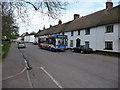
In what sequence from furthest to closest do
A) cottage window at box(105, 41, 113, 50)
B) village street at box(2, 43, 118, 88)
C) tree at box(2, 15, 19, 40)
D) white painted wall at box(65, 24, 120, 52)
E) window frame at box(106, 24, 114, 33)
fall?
window frame at box(106, 24, 114, 33)
cottage window at box(105, 41, 113, 50)
white painted wall at box(65, 24, 120, 52)
tree at box(2, 15, 19, 40)
village street at box(2, 43, 118, 88)

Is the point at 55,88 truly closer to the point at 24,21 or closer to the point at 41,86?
the point at 41,86

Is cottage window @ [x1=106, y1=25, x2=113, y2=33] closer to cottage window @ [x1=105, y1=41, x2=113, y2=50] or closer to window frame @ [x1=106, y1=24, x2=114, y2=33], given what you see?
window frame @ [x1=106, y1=24, x2=114, y2=33]

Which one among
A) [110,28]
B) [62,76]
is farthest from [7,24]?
[62,76]

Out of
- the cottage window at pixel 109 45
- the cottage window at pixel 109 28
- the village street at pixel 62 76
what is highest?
the cottage window at pixel 109 28

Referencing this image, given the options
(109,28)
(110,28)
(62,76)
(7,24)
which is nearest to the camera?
(62,76)

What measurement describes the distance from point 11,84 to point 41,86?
1.53 meters

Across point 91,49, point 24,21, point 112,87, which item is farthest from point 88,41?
point 112,87

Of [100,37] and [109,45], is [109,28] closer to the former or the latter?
[100,37]

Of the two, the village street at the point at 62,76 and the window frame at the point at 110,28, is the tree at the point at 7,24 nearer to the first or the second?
the village street at the point at 62,76

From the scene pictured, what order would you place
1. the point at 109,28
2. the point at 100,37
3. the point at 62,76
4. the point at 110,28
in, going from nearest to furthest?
the point at 62,76
the point at 110,28
the point at 109,28
the point at 100,37

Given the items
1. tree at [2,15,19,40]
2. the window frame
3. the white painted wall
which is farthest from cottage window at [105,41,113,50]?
tree at [2,15,19,40]

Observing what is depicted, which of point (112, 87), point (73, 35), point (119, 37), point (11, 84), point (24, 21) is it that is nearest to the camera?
point (112, 87)

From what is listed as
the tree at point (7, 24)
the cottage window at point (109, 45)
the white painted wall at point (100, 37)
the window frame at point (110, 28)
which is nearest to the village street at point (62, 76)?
the tree at point (7, 24)

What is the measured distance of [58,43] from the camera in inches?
1017
